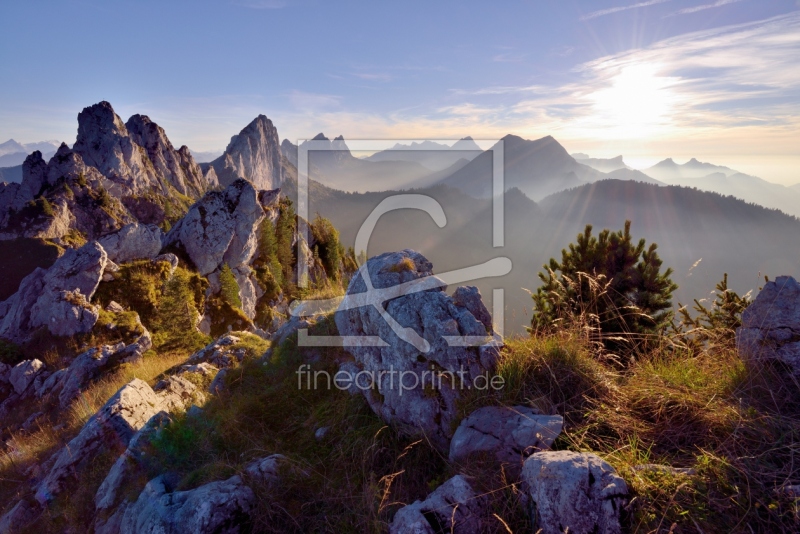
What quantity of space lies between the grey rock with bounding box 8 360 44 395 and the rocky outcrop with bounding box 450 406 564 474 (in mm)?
23202

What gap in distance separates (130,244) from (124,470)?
29.7 meters

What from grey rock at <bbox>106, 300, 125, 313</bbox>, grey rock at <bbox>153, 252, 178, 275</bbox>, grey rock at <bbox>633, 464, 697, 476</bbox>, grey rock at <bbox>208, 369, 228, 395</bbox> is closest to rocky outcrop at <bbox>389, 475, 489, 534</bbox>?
grey rock at <bbox>633, 464, 697, 476</bbox>

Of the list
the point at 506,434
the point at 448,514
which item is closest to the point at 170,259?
the point at 506,434

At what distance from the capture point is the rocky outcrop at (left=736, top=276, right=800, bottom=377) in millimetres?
5133

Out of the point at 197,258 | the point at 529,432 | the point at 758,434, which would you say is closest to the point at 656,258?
the point at 758,434

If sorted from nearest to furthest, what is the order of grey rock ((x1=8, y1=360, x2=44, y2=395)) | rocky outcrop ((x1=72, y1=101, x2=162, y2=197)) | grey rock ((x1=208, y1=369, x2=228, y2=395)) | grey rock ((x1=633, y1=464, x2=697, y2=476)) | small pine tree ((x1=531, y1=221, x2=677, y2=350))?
grey rock ((x1=633, y1=464, x2=697, y2=476)) < grey rock ((x1=208, y1=369, x2=228, y2=395)) < small pine tree ((x1=531, y1=221, x2=677, y2=350)) < grey rock ((x1=8, y1=360, x2=44, y2=395)) < rocky outcrop ((x1=72, y1=101, x2=162, y2=197))

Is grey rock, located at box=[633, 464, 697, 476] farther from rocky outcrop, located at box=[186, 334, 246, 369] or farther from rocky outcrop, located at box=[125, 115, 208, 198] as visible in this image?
rocky outcrop, located at box=[125, 115, 208, 198]

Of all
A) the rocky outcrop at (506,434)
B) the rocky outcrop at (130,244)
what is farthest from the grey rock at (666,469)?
the rocky outcrop at (130,244)

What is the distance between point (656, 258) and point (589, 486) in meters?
11.6

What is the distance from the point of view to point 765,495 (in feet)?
11.2

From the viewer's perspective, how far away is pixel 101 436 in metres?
7.86

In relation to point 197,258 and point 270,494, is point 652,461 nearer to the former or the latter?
point 270,494
